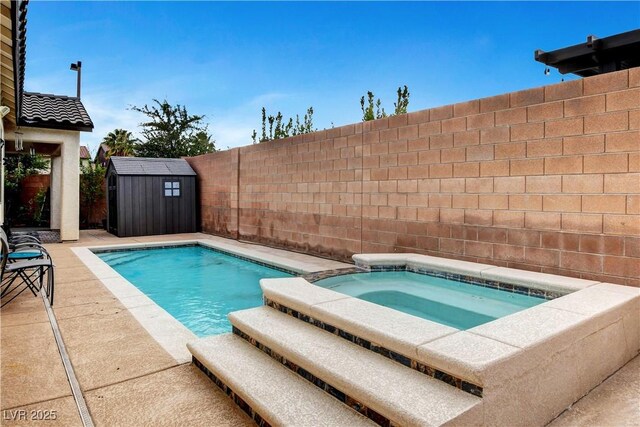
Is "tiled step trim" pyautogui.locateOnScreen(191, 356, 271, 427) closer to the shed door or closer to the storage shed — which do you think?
the storage shed

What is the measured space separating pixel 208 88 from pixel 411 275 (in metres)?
19.1

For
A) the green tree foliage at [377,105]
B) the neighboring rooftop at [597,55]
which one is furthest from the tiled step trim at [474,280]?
the green tree foliage at [377,105]

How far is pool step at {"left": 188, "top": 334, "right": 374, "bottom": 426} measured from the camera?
208 cm

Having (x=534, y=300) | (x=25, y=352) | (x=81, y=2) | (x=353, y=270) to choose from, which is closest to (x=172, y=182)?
(x=81, y=2)

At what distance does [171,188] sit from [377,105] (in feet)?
36.5

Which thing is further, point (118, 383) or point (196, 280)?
point (196, 280)

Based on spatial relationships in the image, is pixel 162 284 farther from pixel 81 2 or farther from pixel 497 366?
pixel 81 2

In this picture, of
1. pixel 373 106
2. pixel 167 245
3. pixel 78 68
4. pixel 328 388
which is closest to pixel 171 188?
pixel 167 245

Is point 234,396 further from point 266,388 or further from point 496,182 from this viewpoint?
point 496,182

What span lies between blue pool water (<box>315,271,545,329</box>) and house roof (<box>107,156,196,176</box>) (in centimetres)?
909

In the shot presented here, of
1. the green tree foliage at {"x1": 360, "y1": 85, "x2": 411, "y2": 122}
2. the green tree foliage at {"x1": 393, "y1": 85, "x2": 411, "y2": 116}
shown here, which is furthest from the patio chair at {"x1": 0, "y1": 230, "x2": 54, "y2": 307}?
the green tree foliage at {"x1": 393, "y1": 85, "x2": 411, "y2": 116}

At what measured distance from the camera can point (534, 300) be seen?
4.04 metres

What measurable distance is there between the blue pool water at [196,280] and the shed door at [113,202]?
111 inches

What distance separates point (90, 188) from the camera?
13852 mm
